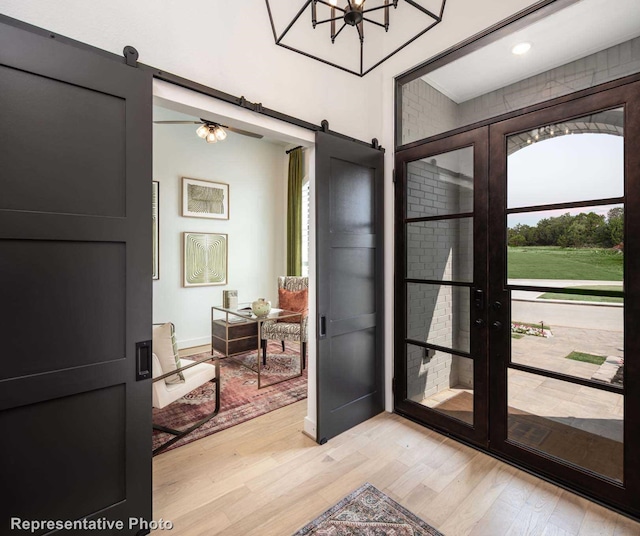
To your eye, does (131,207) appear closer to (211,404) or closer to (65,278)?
(65,278)

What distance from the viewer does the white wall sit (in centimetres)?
473

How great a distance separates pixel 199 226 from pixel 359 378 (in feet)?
11.8

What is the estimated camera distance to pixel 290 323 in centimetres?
420

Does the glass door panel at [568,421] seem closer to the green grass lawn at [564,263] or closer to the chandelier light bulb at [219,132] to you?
the green grass lawn at [564,263]

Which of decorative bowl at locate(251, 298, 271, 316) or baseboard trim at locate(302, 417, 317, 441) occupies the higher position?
decorative bowl at locate(251, 298, 271, 316)

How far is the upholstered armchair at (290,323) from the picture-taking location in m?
4.02

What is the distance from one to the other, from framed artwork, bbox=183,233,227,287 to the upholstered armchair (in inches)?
43.2

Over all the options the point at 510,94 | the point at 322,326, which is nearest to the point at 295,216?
the point at 322,326

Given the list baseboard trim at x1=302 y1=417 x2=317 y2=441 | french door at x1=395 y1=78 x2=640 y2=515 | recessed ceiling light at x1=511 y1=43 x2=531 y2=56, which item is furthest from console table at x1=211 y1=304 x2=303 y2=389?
recessed ceiling light at x1=511 y1=43 x2=531 y2=56

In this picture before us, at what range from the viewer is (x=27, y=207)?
1336 millimetres

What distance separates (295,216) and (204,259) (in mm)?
1719

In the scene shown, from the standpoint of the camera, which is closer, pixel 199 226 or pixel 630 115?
pixel 630 115

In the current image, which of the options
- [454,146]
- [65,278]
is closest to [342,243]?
[454,146]

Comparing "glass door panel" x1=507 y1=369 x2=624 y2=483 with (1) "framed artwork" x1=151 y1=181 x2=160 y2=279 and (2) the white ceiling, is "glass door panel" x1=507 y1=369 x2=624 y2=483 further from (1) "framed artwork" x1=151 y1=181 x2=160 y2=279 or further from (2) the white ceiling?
(1) "framed artwork" x1=151 y1=181 x2=160 y2=279
